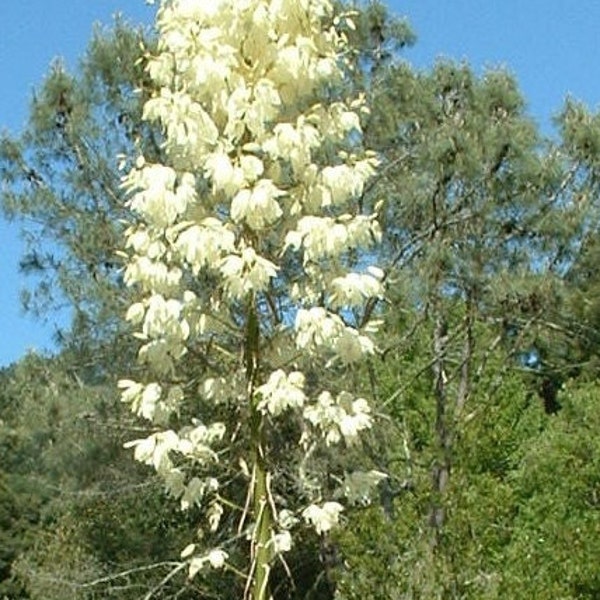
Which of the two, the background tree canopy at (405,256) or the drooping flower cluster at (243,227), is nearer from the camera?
the drooping flower cluster at (243,227)

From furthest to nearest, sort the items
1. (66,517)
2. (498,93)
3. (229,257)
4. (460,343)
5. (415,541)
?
(66,517)
(460,343)
(498,93)
(415,541)
(229,257)

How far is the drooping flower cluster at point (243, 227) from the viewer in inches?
154

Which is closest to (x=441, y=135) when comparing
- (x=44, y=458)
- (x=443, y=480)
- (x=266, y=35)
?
(x=443, y=480)

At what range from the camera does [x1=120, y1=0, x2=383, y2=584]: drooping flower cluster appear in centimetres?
392

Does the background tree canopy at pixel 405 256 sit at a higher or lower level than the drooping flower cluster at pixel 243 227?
higher

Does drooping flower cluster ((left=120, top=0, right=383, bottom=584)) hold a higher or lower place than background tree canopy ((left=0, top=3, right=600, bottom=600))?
lower

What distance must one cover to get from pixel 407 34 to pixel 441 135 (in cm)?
191

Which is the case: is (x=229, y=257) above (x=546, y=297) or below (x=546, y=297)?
below

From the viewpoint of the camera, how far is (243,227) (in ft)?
13.1

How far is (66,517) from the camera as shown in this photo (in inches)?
679

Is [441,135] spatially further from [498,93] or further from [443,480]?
[443,480]

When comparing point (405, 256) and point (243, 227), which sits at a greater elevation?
point (405, 256)

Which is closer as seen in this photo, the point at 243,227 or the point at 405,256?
the point at 243,227

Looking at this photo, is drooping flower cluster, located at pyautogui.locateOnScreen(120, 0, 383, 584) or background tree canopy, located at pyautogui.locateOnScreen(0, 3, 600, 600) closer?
drooping flower cluster, located at pyautogui.locateOnScreen(120, 0, 383, 584)
